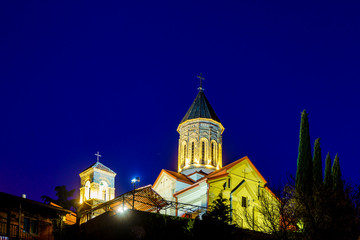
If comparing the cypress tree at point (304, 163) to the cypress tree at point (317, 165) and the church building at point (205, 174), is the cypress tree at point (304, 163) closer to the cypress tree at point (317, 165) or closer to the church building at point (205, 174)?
the cypress tree at point (317, 165)

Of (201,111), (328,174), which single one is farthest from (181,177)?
(328,174)

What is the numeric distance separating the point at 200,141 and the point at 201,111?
299 cm

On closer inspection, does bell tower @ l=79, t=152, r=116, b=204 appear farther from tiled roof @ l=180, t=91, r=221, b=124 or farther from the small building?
the small building

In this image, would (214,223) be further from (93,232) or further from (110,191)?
(110,191)

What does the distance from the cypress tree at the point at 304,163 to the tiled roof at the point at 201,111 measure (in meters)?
11.9

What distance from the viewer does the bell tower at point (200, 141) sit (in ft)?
119

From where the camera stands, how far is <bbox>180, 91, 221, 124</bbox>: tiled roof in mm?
→ 37938

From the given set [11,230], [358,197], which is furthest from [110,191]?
[358,197]

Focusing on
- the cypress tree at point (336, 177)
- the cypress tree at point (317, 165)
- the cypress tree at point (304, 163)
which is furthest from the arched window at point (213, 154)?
the cypress tree at point (336, 177)

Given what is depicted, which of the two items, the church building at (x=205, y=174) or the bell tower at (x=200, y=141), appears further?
the bell tower at (x=200, y=141)

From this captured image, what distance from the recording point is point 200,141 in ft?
121

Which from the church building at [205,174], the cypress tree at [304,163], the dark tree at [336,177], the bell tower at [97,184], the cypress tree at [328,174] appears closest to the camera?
the dark tree at [336,177]

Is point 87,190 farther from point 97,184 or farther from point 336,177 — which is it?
point 336,177

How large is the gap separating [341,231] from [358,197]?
3653 mm
